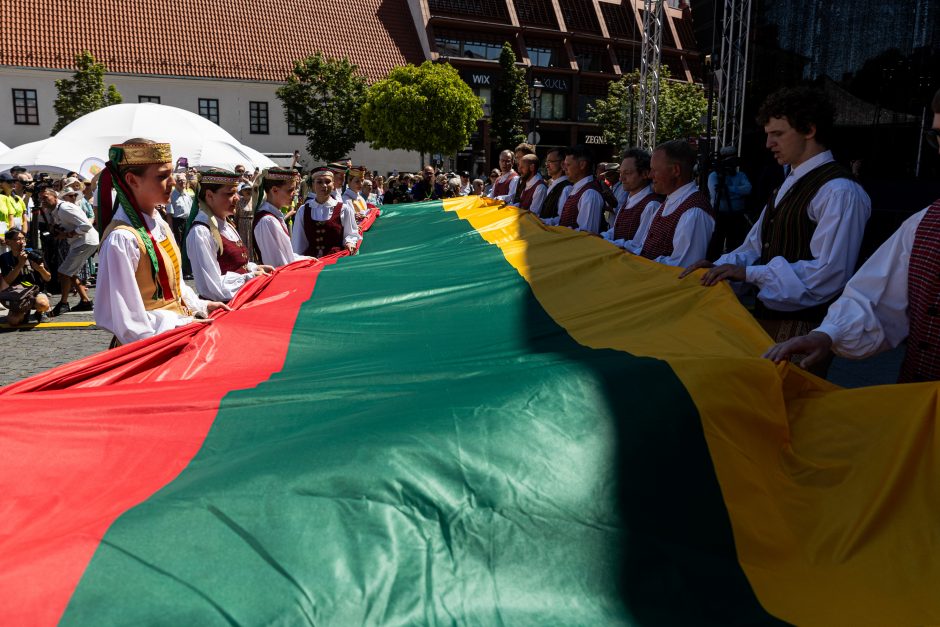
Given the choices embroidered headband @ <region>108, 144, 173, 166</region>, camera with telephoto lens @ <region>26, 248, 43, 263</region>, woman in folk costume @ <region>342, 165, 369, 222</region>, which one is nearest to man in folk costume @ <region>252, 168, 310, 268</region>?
embroidered headband @ <region>108, 144, 173, 166</region>

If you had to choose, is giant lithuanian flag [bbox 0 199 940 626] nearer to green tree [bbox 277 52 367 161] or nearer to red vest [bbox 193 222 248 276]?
red vest [bbox 193 222 248 276]

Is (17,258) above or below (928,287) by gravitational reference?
below

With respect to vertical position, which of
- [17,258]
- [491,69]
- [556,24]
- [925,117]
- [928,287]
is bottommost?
[17,258]

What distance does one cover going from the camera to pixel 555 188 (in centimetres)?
825

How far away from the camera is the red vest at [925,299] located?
2191 mm

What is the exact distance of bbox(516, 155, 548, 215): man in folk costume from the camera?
8.95 metres

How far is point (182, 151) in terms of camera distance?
1541cm

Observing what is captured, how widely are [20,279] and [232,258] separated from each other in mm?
6173

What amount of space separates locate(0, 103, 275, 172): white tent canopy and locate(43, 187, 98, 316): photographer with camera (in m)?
4.03

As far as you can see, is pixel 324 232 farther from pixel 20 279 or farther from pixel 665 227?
pixel 20 279

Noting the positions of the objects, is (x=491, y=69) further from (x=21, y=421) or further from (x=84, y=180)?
(x=21, y=421)

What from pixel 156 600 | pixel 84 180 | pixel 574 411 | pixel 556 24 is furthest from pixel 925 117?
pixel 556 24

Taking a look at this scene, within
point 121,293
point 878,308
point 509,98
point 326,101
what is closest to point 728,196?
point 878,308

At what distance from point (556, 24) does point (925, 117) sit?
130 ft
